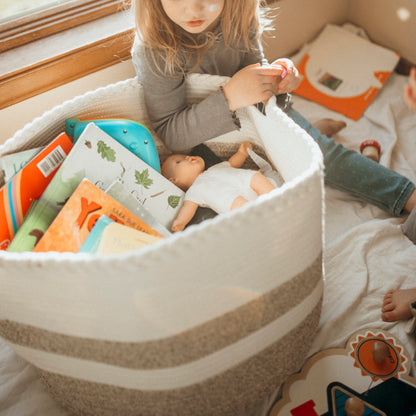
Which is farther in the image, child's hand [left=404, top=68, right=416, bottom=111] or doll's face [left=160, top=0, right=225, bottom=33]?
doll's face [left=160, top=0, right=225, bottom=33]

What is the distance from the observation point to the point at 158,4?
32.1 inches

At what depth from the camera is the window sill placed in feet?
3.06

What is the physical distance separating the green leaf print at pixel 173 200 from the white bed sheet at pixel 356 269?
1.23 feet

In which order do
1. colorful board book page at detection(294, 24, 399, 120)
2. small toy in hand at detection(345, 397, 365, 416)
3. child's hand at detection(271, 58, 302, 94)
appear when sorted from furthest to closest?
colorful board book page at detection(294, 24, 399, 120) → child's hand at detection(271, 58, 302, 94) → small toy in hand at detection(345, 397, 365, 416)

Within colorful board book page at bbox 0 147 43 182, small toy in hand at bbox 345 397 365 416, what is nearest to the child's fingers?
colorful board book page at bbox 0 147 43 182

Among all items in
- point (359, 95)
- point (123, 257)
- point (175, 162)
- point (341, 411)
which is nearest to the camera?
point (123, 257)

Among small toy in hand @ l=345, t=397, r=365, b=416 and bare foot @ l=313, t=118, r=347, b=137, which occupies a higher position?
bare foot @ l=313, t=118, r=347, b=137

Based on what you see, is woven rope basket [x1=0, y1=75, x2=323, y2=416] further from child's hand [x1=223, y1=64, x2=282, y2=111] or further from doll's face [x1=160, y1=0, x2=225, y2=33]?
doll's face [x1=160, y1=0, x2=225, y2=33]

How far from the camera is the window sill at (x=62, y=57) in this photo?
934 mm

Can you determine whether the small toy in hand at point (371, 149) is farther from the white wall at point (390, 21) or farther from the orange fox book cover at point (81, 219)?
the orange fox book cover at point (81, 219)

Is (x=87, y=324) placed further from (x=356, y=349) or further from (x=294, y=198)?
(x=356, y=349)

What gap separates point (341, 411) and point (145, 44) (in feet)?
2.58

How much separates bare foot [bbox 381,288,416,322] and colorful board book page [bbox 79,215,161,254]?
0.53 m

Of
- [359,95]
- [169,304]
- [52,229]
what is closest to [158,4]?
[52,229]
